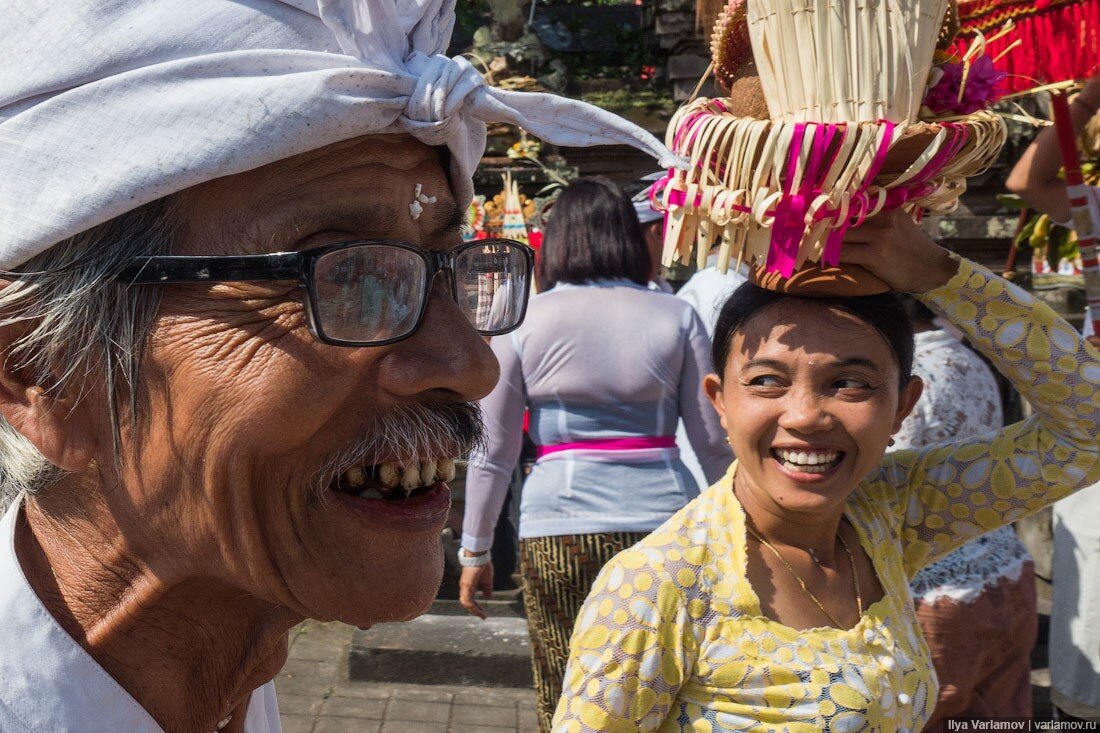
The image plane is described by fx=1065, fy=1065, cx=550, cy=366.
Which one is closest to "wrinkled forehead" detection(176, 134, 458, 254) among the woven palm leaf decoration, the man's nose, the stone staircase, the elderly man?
the elderly man

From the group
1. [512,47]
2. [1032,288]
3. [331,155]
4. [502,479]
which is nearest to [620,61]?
[512,47]

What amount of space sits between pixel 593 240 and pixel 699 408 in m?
0.74

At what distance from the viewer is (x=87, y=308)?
3.81ft

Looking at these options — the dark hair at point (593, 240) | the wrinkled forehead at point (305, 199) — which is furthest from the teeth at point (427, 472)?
the dark hair at point (593, 240)

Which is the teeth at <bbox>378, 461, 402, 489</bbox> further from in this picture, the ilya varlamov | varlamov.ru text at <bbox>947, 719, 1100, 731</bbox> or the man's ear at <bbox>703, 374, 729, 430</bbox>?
the ilya varlamov | varlamov.ru text at <bbox>947, 719, 1100, 731</bbox>

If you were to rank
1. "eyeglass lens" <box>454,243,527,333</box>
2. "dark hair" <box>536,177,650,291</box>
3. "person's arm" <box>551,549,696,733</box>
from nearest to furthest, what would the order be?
"eyeglass lens" <box>454,243,527,333</box>, "person's arm" <box>551,549,696,733</box>, "dark hair" <box>536,177,650,291</box>

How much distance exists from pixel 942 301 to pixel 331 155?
5.30 feet

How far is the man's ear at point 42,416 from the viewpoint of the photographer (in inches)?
46.8

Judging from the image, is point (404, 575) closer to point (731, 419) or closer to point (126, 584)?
point (126, 584)

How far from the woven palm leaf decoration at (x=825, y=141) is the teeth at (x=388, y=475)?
95 cm

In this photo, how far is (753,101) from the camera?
213 cm

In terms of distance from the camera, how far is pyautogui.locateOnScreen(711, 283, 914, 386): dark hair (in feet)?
7.58

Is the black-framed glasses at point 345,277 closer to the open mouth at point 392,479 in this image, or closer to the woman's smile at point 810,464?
the open mouth at point 392,479

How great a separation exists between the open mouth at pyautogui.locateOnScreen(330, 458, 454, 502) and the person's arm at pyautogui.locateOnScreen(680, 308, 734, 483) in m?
2.56
